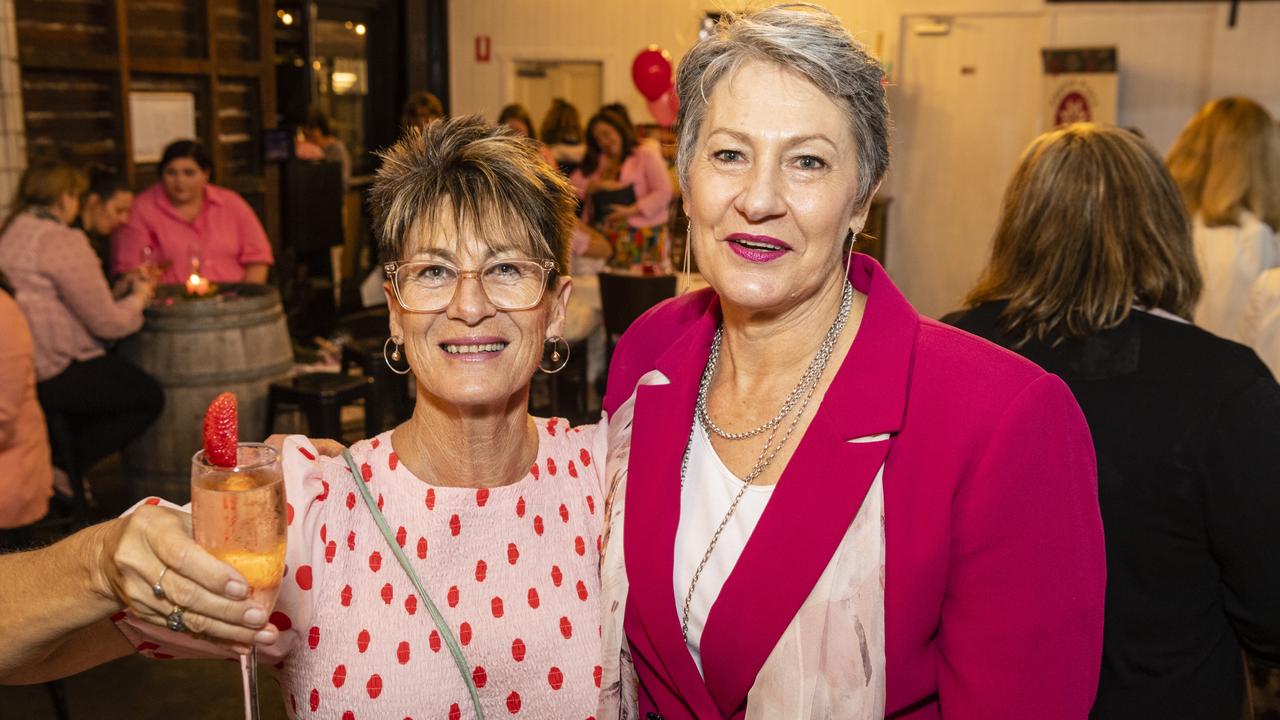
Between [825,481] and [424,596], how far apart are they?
624 mm

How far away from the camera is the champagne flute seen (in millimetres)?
1181

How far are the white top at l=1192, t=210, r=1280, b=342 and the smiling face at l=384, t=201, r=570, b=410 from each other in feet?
9.09

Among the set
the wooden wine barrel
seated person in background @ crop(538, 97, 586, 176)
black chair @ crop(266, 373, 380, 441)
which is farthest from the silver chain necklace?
seated person in background @ crop(538, 97, 586, 176)

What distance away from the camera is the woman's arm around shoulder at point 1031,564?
1373 millimetres

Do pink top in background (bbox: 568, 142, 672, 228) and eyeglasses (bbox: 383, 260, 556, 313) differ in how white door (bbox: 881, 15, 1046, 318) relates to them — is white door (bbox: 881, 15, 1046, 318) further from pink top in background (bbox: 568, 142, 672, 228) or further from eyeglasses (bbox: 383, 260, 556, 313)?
eyeglasses (bbox: 383, 260, 556, 313)

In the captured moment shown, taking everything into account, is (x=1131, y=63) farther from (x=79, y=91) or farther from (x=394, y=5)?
(x=79, y=91)

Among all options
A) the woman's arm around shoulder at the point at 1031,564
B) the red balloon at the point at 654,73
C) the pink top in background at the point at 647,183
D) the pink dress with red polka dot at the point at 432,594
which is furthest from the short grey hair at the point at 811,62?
the red balloon at the point at 654,73

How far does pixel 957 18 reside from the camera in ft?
29.9

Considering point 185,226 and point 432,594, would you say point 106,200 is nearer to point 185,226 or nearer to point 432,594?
point 185,226

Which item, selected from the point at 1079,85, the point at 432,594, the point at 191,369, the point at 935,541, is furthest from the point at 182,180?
the point at 1079,85

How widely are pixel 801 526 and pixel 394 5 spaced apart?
381 inches

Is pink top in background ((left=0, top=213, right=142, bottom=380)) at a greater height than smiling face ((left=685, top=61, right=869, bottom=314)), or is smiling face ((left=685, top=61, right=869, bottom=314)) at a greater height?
smiling face ((left=685, top=61, right=869, bottom=314))

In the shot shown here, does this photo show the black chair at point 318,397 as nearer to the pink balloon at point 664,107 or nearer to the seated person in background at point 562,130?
the seated person in background at point 562,130

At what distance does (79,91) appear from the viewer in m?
6.35
